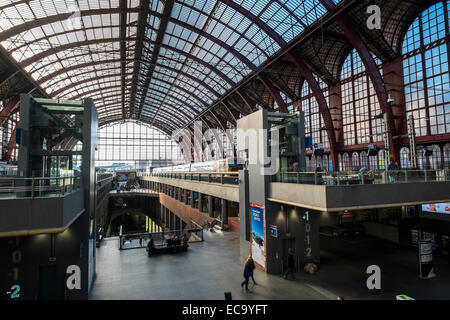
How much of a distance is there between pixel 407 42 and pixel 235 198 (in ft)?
75.1

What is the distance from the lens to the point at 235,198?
1764cm

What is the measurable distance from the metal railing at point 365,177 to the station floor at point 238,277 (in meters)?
4.22

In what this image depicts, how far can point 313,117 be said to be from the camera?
3662 centimetres

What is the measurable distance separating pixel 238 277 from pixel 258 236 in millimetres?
2107

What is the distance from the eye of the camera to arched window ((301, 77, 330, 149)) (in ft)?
115

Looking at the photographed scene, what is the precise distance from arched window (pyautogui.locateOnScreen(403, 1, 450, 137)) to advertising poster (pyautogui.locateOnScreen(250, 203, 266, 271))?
1741cm

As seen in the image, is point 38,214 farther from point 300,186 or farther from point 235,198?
point 235,198

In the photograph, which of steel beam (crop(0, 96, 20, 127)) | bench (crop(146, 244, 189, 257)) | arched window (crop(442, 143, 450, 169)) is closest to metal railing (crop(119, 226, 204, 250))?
bench (crop(146, 244, 189, 257))

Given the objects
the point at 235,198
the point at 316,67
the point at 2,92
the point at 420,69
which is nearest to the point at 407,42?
the point at 420,69

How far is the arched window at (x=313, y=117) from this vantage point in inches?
1379

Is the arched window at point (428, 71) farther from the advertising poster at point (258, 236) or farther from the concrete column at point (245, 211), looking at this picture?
the advertising poster at point (258, 236)

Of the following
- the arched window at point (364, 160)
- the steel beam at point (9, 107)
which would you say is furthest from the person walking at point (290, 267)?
the steel beam at point (9, 107)

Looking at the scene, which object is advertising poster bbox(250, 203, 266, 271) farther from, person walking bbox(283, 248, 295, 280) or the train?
the train

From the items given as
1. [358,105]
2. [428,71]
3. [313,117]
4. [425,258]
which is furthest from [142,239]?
[313,117]
